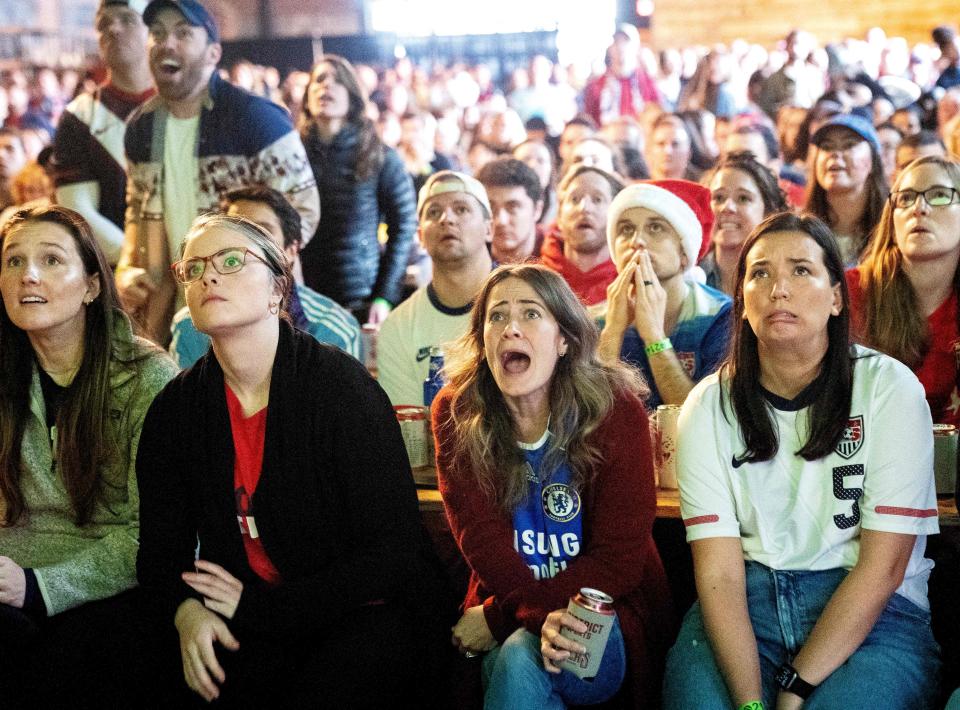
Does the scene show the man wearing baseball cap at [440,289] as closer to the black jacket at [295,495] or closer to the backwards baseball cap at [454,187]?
the backwards baseball cap at [454,187]

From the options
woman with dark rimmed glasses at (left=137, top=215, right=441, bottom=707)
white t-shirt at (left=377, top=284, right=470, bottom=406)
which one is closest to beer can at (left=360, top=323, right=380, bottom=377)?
white t-shirt at (left=377, top=284, right=470, bottom=406)

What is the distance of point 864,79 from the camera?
8.27 metres

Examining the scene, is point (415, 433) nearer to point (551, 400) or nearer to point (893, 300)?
point (551, 400)

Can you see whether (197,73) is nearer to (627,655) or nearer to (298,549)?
(298,549)

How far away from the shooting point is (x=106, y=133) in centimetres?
498

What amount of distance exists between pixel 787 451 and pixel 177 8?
3.27 meters

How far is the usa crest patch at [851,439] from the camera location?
2.30 meters

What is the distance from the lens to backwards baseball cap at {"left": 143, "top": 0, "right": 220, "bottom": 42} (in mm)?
4496

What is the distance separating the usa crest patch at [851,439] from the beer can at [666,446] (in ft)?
1.56

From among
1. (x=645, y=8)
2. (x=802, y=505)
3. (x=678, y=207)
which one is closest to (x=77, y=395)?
(x=802, y=505)

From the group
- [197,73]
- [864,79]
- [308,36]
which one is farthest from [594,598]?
[308,36]

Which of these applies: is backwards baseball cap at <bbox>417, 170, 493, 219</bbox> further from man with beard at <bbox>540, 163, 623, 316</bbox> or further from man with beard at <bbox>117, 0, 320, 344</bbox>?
man with beard at <bbox>117, 0, 320, 344</bbox>

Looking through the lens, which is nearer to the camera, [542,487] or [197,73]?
[542,487]

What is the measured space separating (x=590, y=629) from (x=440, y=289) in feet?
5.94
